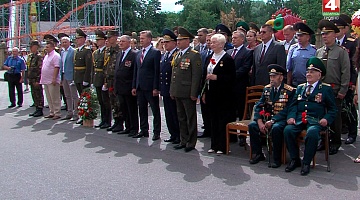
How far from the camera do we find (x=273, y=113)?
264 inches

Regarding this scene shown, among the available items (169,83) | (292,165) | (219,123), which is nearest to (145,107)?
(169,83)

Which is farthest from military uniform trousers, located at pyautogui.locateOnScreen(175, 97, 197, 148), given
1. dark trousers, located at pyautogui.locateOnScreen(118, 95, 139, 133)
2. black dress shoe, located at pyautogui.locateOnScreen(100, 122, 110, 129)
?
black dress shoe, located at pyautogui.locateOnScreen(100, 122, 110, 129)

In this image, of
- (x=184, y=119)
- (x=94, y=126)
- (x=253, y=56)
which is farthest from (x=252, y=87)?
(x=94, y=126)

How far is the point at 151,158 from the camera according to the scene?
23.9ft

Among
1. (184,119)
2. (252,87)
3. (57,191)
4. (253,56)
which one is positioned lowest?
(57,191)

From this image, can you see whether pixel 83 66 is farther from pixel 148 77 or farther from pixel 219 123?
pixel 219 123

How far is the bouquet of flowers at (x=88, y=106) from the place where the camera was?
10164mm

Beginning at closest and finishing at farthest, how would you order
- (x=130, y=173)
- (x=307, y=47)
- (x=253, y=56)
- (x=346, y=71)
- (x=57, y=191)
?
1. (x=57, y=191)
2. (x=130, y=173)
3. (x=346, y=71)
4. (x=307, y=47)
5. (x=253, y=56)

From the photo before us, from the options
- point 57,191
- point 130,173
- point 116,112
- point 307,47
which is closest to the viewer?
point 57,191

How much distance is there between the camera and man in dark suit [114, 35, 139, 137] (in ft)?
29.5

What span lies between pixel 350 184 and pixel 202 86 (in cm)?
286

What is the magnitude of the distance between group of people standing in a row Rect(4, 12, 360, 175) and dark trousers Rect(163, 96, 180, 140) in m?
0.02

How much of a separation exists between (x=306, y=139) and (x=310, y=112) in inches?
19.4

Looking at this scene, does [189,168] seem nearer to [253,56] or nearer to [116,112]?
[253,56]
